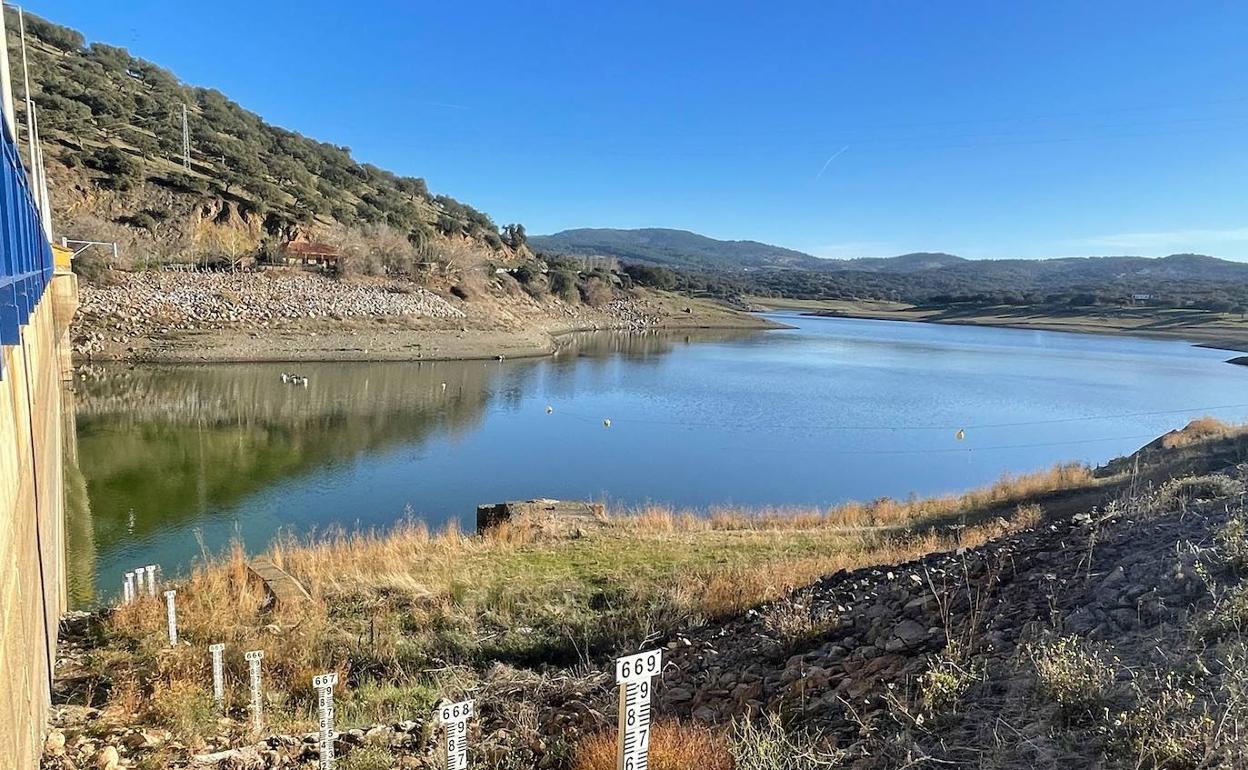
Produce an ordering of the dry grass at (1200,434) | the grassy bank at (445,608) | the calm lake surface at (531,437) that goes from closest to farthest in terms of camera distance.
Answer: the grassy bank at (445,608) < the calm lake surface at (531,437) < the dry grass at (1200,434)

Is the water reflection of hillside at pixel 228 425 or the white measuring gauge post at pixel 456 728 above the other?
the white measuring gauge post at pixel 456 728

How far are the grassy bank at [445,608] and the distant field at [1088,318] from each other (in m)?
83.2

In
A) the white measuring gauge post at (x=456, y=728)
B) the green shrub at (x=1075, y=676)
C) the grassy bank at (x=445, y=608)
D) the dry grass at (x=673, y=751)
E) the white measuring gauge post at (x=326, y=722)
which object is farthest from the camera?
the grassy bank at (x=445, y=608)

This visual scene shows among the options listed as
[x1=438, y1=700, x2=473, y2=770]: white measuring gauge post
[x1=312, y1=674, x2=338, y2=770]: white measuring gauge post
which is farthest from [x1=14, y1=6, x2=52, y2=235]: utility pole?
[x1=438, y1=700, x2=473, y2=770]: white measuring gauge post

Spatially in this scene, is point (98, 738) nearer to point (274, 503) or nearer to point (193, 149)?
point (274, 503)

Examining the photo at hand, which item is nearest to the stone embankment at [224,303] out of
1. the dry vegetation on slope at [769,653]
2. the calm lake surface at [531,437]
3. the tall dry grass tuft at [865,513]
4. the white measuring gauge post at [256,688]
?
the calm lake surface at [531,437]

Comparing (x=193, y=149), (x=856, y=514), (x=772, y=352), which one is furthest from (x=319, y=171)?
(x=856, y=514)

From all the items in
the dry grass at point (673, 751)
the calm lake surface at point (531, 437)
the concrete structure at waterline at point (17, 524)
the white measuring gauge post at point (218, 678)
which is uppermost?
the concrete structure at waterline at point (17, 524)

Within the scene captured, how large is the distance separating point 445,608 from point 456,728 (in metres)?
5.06

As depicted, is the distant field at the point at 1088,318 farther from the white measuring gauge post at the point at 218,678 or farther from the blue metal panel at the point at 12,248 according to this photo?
the blue metal panel at the point at 12,248

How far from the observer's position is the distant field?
282 ft

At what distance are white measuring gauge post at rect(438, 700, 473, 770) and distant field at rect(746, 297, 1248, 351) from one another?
90.3 metres

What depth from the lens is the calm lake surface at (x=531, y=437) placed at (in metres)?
16.3

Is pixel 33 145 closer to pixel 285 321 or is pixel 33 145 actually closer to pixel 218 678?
pixel 218 678
